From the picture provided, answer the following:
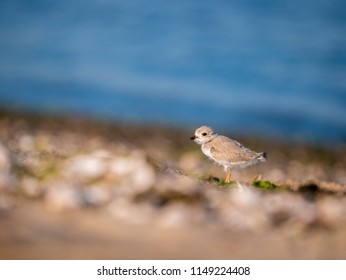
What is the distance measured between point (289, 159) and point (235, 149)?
6903 mm

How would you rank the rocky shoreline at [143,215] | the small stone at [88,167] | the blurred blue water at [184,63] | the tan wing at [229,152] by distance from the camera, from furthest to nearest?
1. the blurred blue water at [184,63]
2. the tan wing at [229,152]
3. the small stone at [88,167]
4. the rocky shoreline at [143,215]

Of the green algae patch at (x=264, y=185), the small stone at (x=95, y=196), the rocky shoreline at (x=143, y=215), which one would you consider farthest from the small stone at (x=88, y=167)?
the green algae patch at (x=264, y=185)

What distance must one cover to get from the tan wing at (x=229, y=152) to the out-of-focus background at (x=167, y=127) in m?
0.31

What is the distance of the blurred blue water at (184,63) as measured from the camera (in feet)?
63.7

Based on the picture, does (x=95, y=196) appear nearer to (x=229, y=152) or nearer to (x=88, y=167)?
(x=88, y=167)

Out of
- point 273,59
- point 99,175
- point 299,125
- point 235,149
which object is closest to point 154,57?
point 273,59

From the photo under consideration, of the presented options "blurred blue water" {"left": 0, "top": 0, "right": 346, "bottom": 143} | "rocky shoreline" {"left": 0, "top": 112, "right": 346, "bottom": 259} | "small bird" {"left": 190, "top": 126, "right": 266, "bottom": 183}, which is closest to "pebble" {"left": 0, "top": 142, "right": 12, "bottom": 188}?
"rocky shoreline" {"left": 0, "top": 112, "right": 346, "bottom": 259}

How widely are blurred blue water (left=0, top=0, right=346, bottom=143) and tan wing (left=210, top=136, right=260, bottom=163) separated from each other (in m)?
10.0

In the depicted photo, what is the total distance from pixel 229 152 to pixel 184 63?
1651 cm

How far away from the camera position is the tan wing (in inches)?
299

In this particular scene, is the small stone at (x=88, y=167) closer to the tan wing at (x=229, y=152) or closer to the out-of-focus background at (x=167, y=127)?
the out-of-focus background at (x=167, y=127)

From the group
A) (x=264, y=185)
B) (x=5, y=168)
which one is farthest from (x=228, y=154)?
(x=5, y=168)

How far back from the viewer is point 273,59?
25.1 meters

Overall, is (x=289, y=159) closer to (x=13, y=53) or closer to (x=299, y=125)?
(x=299, y=125)
